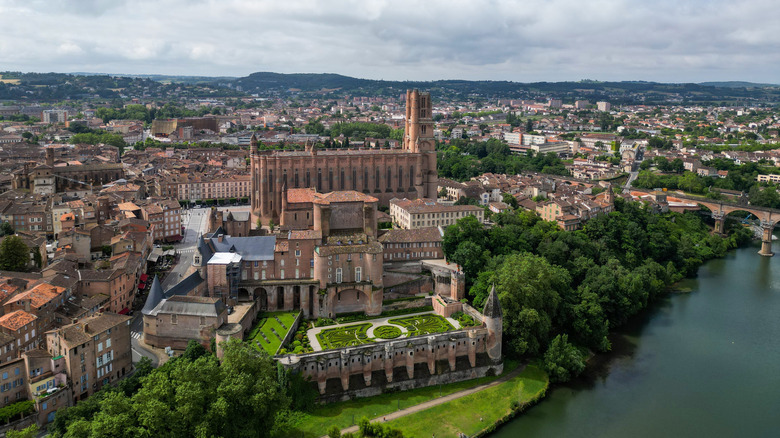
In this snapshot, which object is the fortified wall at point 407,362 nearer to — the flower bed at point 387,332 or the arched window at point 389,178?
the flower bed at point 387,332

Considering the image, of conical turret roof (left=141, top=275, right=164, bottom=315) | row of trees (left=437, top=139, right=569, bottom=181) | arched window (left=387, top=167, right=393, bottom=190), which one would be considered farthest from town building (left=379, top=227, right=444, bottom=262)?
row of trees (left=437, top=139, right=569, bottom=181)

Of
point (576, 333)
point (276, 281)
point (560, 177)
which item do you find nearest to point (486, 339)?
point (576, 333)

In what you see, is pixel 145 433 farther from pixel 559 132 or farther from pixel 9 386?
pixel 559 132

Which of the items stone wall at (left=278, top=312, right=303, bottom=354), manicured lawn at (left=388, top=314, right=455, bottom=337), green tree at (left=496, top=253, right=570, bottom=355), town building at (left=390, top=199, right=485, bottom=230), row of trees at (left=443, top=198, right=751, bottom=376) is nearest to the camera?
stone wall at (left=278, top=312, right=303, bottom=354)

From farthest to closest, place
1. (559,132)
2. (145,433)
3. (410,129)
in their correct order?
(559,132)
(410,129)
(145,433)

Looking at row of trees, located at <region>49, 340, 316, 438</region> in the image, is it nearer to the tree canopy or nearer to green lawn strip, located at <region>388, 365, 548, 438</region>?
green lawn strip, located at <region>388, 365, 548, 438</region>
